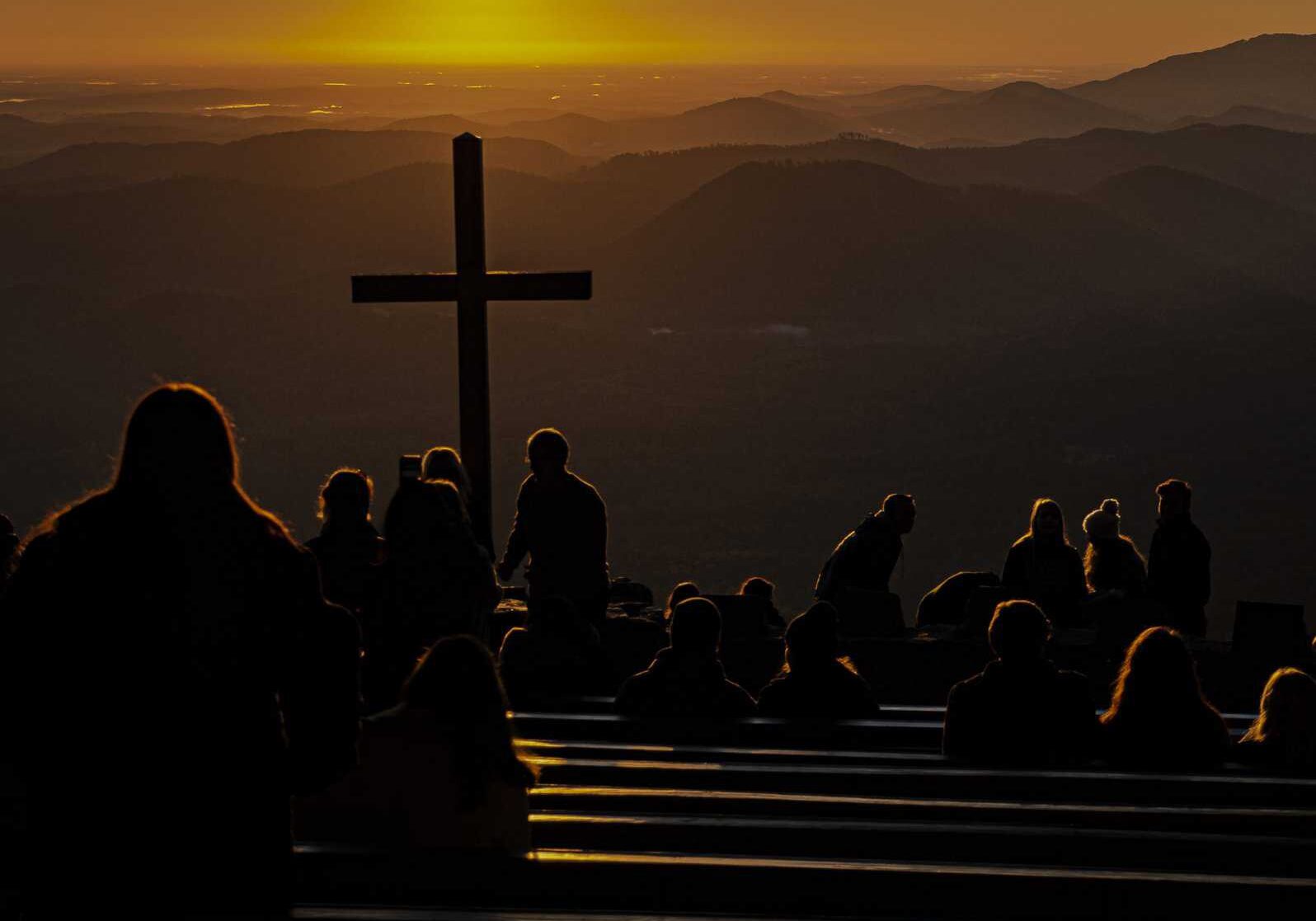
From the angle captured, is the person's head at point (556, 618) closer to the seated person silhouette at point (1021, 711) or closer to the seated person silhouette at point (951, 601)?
the seated person silhouette at point (1021, 711)

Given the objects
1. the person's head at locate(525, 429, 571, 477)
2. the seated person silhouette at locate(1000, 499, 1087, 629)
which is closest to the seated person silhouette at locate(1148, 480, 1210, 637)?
the seated person silhouette at locate(1000, 499, 1087, 629)

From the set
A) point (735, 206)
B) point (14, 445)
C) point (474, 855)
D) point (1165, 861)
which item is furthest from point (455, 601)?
point (735, 206)

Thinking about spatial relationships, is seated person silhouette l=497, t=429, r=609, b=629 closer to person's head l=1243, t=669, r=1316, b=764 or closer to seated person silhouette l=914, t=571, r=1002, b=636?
seated person silhouette l=914, t=571, r=1002, b=636

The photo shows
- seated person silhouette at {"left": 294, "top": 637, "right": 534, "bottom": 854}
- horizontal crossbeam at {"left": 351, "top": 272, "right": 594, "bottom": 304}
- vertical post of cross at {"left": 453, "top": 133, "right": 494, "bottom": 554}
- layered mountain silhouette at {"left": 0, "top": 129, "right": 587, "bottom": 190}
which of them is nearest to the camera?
seated person silhouette at {"left": 294, "top": 637, "right": 534, "bottom": 854}

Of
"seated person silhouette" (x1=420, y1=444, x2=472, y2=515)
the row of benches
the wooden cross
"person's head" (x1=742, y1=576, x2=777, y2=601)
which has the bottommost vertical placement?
"person's head" (x1=742, y1=576, x2=777, y2=601)

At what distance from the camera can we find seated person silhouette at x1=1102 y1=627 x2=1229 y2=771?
5016 millimetres

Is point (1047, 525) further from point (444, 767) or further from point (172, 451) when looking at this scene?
point (172, 451)

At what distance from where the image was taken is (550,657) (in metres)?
6.33

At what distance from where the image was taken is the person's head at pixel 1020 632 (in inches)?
203

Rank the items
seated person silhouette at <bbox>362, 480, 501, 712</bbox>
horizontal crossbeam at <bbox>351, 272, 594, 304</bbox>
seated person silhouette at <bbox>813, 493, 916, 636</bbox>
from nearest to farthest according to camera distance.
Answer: seated person silhouette at <bbox>362, 480, 501, 712</bbox>
seated person silhouette at <bbox>813, 493, 916, 636</bbox>
horizontal crossbeam at <bbox>351, 272, 594, 304</bbox>

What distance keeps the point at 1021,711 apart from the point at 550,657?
6.66 ft

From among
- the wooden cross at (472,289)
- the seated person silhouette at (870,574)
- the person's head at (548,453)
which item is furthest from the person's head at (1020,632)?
the wooden cross at (472,289)

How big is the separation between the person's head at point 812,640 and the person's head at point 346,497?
5.47ft

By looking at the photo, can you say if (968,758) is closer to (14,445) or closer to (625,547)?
(625,547)
